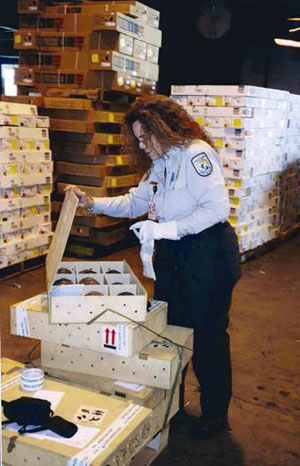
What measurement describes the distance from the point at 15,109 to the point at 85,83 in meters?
1.27

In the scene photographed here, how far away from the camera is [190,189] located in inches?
114

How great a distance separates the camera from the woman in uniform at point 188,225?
2854 millimetres

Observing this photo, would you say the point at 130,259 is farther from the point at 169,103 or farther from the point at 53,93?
the point at 169,103

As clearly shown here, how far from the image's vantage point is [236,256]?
3.07 metres

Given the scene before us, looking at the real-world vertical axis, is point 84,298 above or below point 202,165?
below

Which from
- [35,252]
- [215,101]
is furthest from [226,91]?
[35,252]

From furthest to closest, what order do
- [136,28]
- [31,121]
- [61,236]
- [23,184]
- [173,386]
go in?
[136,28] → [31,121] → [23,184] → [173,386] → [61,236]

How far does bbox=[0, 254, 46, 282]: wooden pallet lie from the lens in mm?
6172

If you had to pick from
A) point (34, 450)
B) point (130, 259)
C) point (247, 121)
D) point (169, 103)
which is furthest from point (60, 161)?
point (34, 450)

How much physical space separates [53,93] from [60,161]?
849 mm

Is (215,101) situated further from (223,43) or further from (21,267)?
(223,43)

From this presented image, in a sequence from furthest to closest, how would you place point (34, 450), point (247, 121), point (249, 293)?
point (247, 121)
point (249, 293)
point (34, 450)

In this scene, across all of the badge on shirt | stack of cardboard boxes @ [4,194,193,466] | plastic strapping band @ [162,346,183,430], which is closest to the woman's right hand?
stack of cardboard boxes @ [4,194,193,466]

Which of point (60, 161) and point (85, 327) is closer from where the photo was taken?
point (85, 327)
